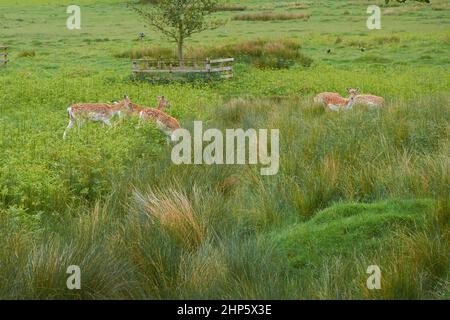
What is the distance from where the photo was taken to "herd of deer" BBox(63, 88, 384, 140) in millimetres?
12955

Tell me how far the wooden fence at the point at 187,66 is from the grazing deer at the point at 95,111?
33.0 feet

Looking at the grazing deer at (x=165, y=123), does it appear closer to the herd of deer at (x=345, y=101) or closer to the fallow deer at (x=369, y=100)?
the herd of deer at (x=345, y=101)

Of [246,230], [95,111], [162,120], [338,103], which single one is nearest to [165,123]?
[162,120]

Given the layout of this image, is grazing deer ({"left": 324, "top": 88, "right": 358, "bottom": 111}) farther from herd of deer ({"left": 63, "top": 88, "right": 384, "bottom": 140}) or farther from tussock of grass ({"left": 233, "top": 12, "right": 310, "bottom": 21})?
tussock of grass ({"left": 233, "top": 12, "right": 310, "bottom": 21})

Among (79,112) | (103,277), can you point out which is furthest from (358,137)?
(79,112)

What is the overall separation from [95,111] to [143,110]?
4.80 feet

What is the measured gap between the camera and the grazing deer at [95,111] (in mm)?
14188

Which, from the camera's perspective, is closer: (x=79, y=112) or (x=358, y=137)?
(x=358, y=137)

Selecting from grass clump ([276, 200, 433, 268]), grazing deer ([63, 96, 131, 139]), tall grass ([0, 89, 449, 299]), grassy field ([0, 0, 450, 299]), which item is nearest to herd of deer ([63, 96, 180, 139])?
grazing deer ([63, 96, 131, 139])

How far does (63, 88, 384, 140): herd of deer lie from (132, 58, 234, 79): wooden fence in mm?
8829
